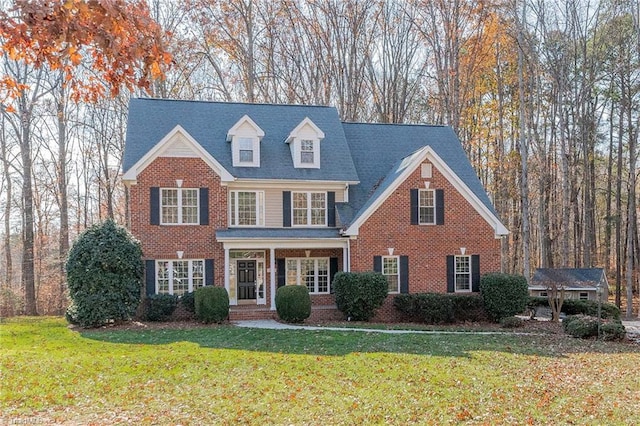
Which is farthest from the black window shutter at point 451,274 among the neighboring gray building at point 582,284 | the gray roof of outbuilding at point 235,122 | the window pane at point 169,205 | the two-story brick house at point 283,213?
the window pane at point 169,205

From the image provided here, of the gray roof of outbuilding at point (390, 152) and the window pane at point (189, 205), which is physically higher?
the gray roof of outbuilding at point (390, 152)

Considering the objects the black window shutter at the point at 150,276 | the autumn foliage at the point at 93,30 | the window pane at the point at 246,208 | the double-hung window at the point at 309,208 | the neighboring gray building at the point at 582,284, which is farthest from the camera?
the neighboring gray building at the point at 582,284

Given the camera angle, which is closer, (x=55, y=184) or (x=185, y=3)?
(x=185, y=3)

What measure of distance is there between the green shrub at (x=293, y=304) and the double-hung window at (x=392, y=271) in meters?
3.45

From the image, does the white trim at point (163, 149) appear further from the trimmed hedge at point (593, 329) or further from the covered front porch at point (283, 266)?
the trimmed hedge at point (593, 329)

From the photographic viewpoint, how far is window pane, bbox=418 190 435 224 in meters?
21.0

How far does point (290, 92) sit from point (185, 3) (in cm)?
741

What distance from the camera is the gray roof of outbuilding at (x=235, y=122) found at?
2152cm

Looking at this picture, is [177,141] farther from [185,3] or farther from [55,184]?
[55,184]

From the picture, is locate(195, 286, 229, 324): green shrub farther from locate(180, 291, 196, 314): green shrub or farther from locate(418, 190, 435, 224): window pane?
locate(418, 190, 435, 224): window pane

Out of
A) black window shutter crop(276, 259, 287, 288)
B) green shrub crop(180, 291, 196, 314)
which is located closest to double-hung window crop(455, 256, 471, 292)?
black window shutter crop(276, 259, 287, 288)

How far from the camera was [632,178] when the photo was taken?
2925cm

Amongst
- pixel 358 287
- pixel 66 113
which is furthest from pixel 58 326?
pixel 66 113

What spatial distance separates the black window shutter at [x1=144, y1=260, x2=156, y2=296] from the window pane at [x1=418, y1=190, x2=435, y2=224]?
9567mm
